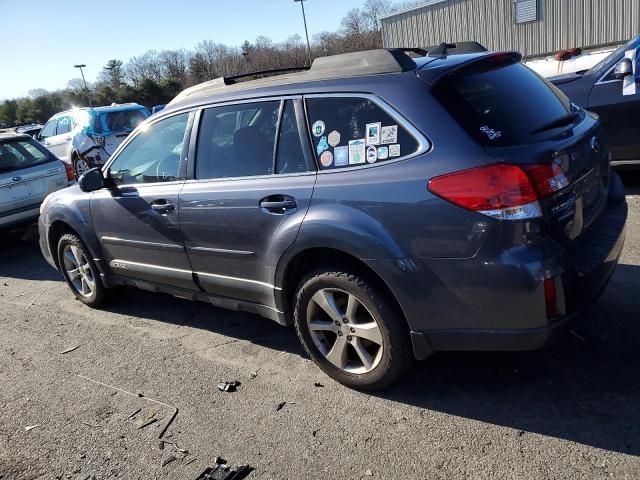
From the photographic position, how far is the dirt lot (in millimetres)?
2592

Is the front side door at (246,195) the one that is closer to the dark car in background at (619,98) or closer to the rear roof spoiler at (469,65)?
the rear roof spoiler at (469,65)

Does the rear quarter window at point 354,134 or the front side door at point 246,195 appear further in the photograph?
the front side door at point 246,195

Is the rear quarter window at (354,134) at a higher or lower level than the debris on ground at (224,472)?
higher

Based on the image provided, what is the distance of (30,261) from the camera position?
7.38 meters

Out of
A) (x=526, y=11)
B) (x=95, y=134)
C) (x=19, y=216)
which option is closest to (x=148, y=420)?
(x=19, y=216)

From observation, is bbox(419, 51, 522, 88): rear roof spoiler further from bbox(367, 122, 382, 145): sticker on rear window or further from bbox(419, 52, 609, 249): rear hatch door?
bbox(367, 122, 382, 145): sticker on rear window

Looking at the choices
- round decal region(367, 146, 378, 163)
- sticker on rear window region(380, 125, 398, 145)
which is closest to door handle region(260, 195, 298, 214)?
round decal region(367, 146, 378, 163)

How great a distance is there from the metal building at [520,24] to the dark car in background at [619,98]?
15.2 meters

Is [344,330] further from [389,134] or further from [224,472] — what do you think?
[389,134]

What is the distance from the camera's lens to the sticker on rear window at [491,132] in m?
2.62

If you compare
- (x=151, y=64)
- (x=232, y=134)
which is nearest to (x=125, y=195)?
(x=232, y=134)

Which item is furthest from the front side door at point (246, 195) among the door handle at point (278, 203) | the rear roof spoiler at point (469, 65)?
the rear roof spoiler at point (469, 65)

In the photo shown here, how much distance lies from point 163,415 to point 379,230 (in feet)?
5.70

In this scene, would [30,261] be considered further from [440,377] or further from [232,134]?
[440,377]
